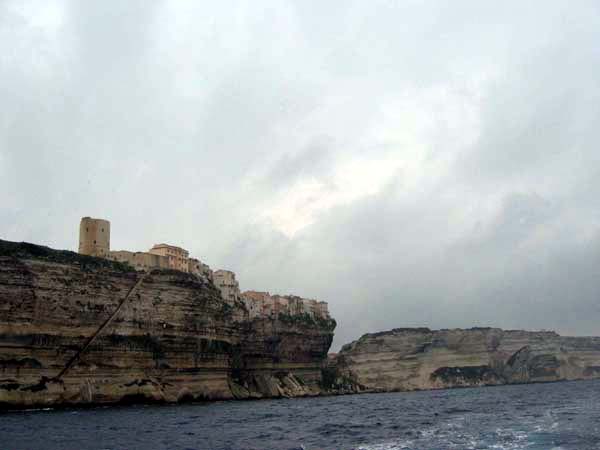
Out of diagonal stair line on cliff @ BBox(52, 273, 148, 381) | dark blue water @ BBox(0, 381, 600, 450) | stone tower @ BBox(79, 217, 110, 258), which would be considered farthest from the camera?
stone tower @ BBox(79, 217, 110, 258)

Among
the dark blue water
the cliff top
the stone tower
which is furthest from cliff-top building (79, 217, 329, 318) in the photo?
the dark blue water

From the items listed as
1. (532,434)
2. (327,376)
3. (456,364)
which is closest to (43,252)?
(532,434)

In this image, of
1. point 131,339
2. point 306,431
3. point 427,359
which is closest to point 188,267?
point 131,339

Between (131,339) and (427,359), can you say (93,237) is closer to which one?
(131,339)

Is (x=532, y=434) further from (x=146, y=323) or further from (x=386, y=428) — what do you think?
(x=146, y=323)

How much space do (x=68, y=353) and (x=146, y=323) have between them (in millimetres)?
11503

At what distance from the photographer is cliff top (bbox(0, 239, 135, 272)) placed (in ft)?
236

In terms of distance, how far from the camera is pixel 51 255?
75688mm

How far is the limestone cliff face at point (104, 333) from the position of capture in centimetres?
6888

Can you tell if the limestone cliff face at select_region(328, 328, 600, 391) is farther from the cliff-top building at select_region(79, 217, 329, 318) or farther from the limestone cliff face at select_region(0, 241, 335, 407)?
the limestone cliff face at select_region(0, 241, 335, 407)

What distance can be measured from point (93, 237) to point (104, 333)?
17.3m

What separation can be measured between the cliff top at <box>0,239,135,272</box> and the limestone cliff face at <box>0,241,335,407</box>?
140mm

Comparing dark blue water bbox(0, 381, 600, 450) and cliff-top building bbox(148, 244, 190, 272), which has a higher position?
cliff-top building bbox(148, 244, 190, 272)

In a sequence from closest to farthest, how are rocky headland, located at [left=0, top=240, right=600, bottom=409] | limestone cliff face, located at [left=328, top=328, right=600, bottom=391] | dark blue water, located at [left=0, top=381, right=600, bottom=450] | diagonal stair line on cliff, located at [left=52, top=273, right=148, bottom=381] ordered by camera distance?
dark blue water, located at [left=0, top=381, right=600, bottom=450] → rocky headland, located at [left=0, top=240, right=600, bottom=409] → diagonal stair line on cliff, located at [left=52, top=273, right=148, bottom=381] → limestone cliff face, located at [left=328, top=328, right=600, bottom=391]
